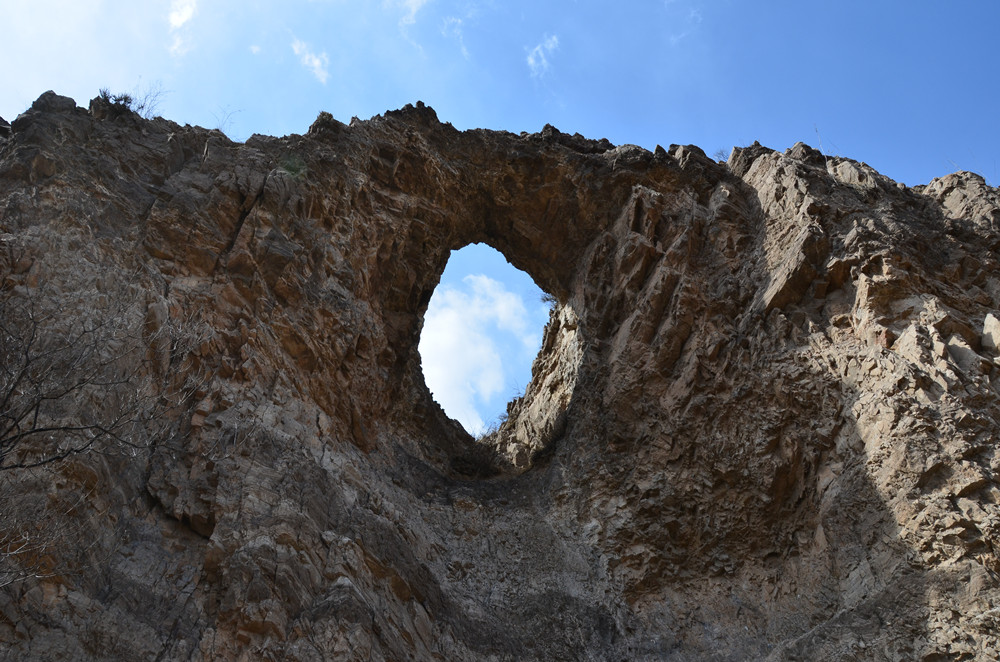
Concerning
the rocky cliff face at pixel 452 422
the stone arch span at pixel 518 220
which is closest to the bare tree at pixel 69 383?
the rocky cliff face at pixel 452 422

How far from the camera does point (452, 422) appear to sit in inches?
632

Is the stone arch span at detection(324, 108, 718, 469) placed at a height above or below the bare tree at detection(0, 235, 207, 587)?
above

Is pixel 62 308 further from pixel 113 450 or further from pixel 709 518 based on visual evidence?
pixel 709 518

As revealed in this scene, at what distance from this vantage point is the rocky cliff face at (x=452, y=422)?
8.41m

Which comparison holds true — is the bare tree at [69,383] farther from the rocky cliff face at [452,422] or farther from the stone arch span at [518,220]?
the stone arch span at [518,220]

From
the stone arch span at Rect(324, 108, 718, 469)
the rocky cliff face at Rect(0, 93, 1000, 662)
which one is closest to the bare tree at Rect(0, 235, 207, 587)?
the rocky cliff face at Rect(0, 93, 1000, 662)

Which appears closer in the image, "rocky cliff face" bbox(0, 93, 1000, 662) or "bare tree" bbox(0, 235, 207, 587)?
"bare tree" bbox(0, 235, 207, 587)

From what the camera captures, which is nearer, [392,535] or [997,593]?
[997,593]

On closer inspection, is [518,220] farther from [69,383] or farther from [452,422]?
[69,383]

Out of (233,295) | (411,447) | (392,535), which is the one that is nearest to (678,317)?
(411,447)

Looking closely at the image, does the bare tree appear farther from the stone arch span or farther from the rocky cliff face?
the stone arch span

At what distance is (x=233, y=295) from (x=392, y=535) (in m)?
4.19

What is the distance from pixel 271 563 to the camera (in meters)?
8.74

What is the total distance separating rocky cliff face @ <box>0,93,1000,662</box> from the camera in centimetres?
841
